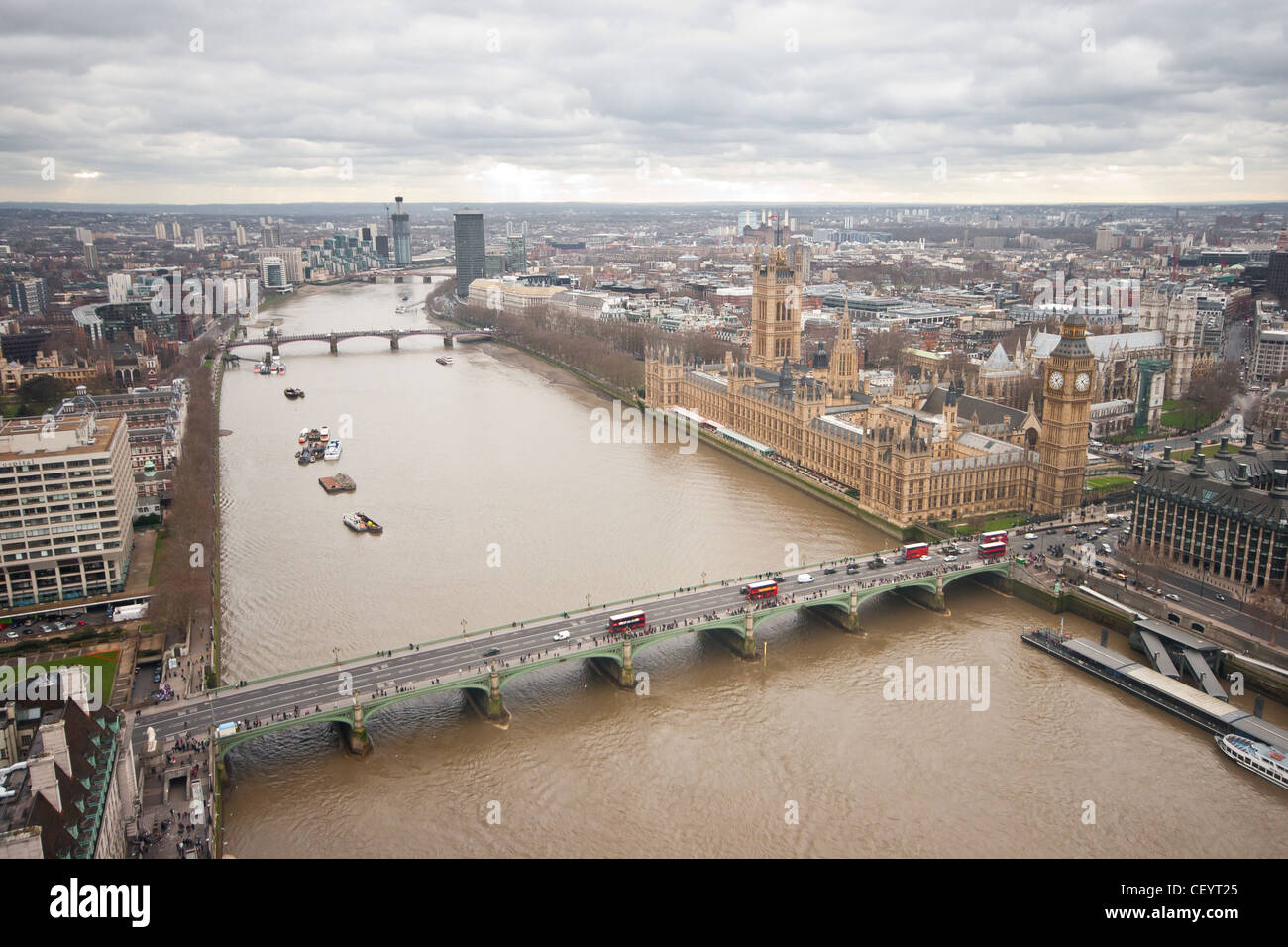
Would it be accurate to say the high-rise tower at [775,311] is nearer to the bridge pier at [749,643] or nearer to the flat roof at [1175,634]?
the flat roof at [1175,634]

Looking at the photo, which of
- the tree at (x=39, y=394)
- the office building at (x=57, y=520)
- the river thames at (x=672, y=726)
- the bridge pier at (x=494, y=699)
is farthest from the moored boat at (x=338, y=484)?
the bridge pier at (x=494, y=699)

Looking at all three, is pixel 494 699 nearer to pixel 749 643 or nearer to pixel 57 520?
pixel 749 643

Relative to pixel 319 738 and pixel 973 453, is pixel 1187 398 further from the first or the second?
pixel 319 738

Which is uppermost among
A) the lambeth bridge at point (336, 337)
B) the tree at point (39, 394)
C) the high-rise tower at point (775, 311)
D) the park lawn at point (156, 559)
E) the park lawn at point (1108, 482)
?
the high-rise tower at point (775, 311)

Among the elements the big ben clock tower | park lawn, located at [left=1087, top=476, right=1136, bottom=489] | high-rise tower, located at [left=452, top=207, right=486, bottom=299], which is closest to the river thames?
the big ben clock tower

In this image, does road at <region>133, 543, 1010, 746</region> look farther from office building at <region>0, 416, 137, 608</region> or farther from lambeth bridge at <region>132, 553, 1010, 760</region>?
office building at <region>0, 416, 137, 608</region>
